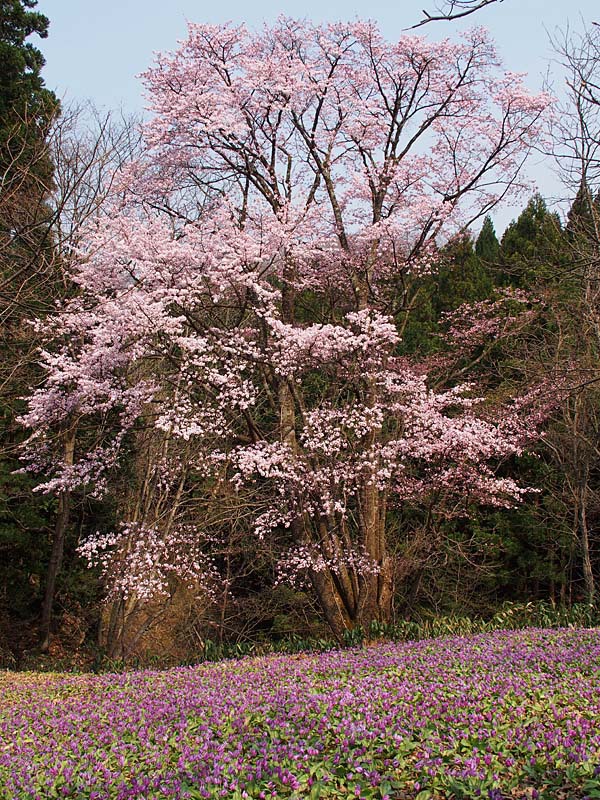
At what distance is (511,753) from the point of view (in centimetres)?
360

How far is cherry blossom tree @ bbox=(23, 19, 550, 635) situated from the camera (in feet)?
30.9

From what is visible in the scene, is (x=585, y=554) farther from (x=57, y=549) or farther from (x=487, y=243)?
(x=487, y=243)

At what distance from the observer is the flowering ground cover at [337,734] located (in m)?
3.38

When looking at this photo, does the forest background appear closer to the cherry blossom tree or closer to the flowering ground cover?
the cherry blossom tree

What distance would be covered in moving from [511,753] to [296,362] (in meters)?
6.63

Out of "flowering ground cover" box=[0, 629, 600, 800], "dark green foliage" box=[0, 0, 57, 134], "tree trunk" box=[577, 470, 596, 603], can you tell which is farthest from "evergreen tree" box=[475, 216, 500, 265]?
"flowering ground cover" box=[0, 629, 600, 800]

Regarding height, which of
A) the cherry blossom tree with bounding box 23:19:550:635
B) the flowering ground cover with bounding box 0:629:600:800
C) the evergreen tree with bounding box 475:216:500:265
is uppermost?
the evergreen tree with bounding box 475:216:500:265

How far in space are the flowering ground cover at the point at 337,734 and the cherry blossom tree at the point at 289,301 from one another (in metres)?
3.78

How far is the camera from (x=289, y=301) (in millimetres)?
11047

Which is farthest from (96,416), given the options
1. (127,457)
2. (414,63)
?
(414,63)

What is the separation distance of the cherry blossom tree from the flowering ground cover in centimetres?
378

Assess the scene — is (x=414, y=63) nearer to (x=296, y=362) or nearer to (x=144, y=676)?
(x=296, y=362)

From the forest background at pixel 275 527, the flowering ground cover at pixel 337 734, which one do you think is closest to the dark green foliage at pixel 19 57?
the forest background at pixel 275 527

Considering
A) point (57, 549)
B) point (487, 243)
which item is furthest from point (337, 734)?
point (487, 243)
